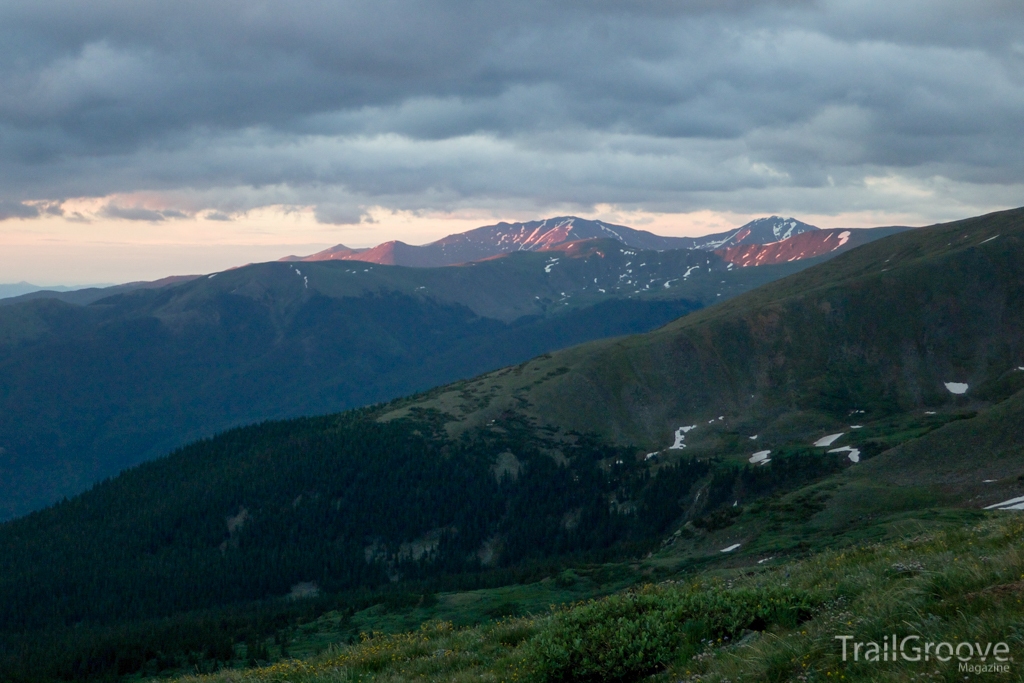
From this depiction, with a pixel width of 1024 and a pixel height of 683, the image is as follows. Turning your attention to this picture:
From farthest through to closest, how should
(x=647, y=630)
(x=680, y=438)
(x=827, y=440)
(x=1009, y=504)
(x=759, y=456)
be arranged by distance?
(x=680, y=438), (x=827, y=440), (x=759, y=456), (x=1009, y=504), (x=647, y=630)

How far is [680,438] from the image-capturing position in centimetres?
15412

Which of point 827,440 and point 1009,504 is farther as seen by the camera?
point 827,440

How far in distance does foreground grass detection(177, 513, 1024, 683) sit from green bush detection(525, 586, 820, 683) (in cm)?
2

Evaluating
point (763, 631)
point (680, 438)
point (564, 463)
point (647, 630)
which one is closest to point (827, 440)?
point (680, 438)

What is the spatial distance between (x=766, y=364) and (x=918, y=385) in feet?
102

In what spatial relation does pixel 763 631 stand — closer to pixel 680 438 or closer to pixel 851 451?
pixel 851 451

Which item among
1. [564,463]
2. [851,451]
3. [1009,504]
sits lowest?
[564,463]

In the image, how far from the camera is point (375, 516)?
154m

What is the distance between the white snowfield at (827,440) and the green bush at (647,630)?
122768mm

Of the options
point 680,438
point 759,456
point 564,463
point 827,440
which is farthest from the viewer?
point 564,463

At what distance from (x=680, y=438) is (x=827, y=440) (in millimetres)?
32172

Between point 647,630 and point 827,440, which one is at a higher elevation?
point 647,630

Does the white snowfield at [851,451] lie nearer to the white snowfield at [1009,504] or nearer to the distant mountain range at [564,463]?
the distant mountain range at [564,463]

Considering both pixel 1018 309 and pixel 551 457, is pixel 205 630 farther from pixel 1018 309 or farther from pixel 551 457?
pixel 1018 309
